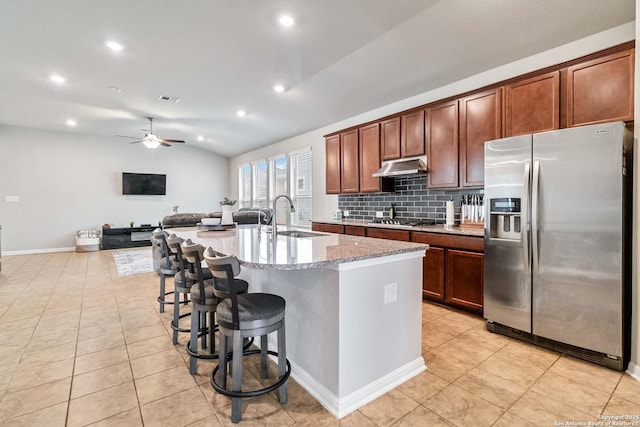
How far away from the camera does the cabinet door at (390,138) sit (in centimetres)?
433

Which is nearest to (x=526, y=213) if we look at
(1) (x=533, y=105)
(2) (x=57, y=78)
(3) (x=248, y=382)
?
(1) (x=533, y=105)

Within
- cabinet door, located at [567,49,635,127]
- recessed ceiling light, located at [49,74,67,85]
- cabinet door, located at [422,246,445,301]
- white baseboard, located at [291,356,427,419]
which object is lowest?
white baseboard, located at [291,356,427,419]

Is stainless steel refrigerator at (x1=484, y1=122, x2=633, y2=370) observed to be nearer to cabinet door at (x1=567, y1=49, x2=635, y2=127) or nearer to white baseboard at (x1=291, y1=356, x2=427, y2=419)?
cabinet door at (x1=567, y1=49, x2=635, y2=127)

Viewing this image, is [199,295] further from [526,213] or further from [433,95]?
[433,95]

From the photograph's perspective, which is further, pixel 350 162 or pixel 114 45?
pixel 350 162

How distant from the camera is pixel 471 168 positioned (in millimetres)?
3455

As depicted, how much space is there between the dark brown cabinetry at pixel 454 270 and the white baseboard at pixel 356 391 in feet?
4.19

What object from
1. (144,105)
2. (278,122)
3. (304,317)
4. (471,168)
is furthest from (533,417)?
(144,105)

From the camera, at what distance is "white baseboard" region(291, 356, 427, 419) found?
69.2 inches

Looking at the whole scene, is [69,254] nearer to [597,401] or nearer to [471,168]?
[471,168]

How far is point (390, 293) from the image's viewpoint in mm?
1997

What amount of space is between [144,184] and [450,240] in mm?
8601

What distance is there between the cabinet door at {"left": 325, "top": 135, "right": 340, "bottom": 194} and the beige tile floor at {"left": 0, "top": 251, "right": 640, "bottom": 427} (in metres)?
2.94

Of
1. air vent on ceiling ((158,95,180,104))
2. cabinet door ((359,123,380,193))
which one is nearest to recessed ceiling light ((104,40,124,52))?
air vent on ceiling ((158,95,180,104))
